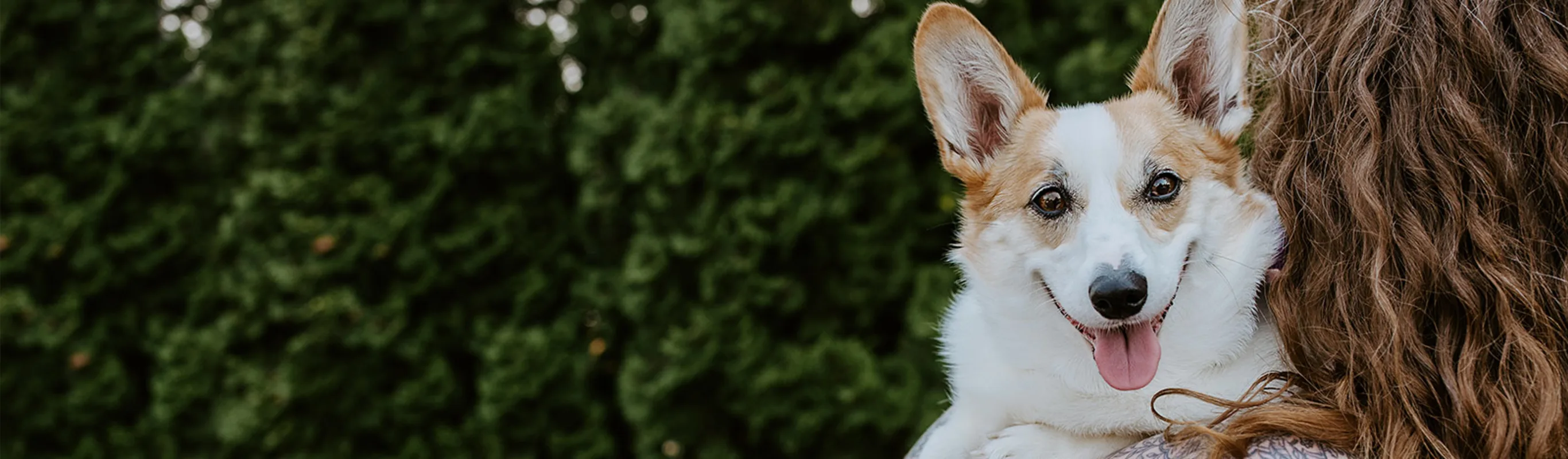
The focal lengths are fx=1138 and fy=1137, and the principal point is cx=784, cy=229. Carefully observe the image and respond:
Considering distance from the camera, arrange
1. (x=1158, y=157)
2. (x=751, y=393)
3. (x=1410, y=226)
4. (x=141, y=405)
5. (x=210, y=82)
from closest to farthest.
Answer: (x=1410, y=226), (x=1158, y=157), (x=751, y=393), (x=210, y=82), (x=141, y=405)

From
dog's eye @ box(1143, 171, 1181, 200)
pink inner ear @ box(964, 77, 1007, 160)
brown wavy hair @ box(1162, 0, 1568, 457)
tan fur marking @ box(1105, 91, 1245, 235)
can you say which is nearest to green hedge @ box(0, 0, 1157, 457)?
pink inner ear @ box(964, 77, 1007, 160)

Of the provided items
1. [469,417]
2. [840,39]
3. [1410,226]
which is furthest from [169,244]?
[1410,226]

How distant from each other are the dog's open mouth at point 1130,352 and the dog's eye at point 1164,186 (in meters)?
0.14

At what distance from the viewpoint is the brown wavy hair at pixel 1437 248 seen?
1360 mm

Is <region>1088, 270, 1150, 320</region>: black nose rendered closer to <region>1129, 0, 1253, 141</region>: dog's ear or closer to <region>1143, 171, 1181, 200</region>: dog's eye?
<region>1143, 171, 1181, 200</region>: dog's eye

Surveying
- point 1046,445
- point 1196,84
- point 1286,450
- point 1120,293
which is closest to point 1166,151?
point 1196,84

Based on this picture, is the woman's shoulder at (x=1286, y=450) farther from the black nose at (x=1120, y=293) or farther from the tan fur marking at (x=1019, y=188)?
the tan fur marking at (x=1019, y=188)

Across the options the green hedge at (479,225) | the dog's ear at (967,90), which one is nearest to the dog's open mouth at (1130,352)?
the dog's ear at (967,90)

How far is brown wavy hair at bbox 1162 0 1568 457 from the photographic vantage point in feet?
4.46

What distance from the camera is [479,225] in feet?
17.6

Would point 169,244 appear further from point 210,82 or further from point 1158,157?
point 1158,157

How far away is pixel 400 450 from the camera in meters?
5.47

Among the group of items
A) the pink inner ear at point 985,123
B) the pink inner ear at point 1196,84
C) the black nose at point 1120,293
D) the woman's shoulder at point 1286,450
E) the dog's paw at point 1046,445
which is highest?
the pink inner ear at point 985,123

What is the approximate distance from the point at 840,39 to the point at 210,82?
3044mm
